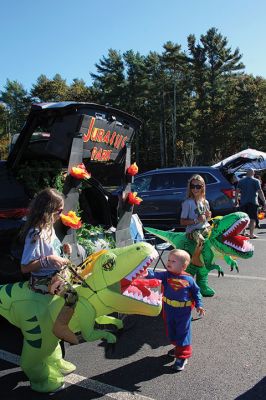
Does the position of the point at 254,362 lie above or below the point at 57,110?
below

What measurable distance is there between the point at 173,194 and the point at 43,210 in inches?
323

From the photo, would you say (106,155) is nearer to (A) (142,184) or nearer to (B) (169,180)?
(B) (169,180)

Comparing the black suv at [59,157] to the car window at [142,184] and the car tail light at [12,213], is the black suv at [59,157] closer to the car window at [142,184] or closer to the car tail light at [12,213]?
the car tail light at [12,213]

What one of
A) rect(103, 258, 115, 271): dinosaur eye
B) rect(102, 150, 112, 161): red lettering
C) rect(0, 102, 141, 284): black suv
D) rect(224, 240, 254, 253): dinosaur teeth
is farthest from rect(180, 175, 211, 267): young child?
rect(103, 258, 115, 271): dinosaur eye

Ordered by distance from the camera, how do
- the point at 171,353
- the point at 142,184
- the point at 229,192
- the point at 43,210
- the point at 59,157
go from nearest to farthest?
1. the point at 43,210
2. the point at 171,353
3. the point at 59,157
4. the point at 229,192
5. the point at 142,184

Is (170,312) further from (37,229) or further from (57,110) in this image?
(57,110)

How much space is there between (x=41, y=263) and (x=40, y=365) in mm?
784

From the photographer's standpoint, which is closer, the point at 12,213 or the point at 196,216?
the point at 12,213

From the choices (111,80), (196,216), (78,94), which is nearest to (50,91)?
(78,94)

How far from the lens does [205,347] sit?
409 cm

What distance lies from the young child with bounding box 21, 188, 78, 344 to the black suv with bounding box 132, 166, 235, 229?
7897mm

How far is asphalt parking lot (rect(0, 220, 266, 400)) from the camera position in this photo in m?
3.27

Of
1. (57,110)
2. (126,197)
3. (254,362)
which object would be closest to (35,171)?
(57,110)

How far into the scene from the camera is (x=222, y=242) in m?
4.93
